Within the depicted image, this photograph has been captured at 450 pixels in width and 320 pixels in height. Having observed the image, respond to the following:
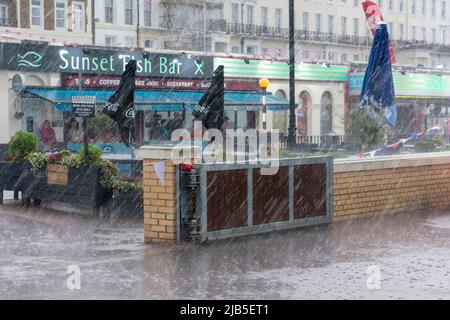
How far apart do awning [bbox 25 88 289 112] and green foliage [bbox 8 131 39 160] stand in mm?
12522

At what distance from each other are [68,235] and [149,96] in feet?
69.8

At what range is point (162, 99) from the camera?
33.7 metres

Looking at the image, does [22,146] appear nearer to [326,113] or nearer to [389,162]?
[389,162]

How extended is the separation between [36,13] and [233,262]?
3604 centimetres

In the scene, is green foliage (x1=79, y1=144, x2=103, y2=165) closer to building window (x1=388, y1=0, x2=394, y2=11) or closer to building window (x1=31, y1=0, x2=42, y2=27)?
building window (x1=31, y1=0, x2=42, y2=27)

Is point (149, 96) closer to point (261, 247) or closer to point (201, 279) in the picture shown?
point (261, 247)

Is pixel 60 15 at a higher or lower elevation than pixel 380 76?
higher

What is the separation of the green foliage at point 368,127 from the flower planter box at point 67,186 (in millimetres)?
7513

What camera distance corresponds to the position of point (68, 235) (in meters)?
13.0

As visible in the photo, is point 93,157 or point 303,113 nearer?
point 93,157

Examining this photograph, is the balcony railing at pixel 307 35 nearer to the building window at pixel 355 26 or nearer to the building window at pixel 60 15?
the building window at pixel 355 26

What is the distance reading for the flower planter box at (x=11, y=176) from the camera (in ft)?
55.1

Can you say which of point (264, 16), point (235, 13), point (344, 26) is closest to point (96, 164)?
point (235, 13)

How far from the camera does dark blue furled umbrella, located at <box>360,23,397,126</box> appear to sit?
60.1ft
